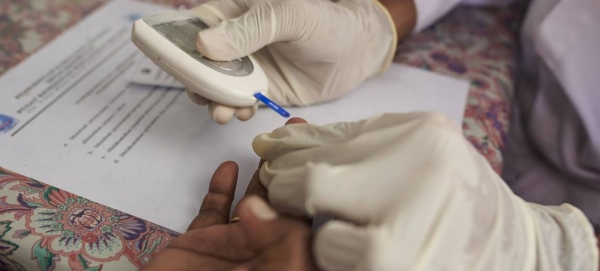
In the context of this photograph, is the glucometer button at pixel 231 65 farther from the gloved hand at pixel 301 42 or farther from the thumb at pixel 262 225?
the thumb at pixel 262 225

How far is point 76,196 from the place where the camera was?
0.43 meters

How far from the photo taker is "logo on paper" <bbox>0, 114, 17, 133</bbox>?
1.59 feet

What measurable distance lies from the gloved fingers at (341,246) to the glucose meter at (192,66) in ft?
0.57

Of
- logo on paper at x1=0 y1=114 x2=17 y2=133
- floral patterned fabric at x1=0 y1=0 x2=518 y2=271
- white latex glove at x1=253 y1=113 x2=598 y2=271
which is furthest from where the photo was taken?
logo on paper at x1=0 y1=114 x2=17 y2=133

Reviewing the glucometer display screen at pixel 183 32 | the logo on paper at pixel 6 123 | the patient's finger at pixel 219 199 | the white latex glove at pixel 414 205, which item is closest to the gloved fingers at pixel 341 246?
the white latex glove at pixel 414 205

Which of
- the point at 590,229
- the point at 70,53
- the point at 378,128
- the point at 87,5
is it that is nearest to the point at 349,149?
the point at 378,128

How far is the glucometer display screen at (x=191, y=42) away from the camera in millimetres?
421

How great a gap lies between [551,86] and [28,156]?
2.19 feet

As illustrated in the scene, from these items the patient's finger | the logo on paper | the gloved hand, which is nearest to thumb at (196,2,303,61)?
the gloved hand

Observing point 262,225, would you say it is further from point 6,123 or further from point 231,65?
point 6,123

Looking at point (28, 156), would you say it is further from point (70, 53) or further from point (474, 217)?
point (474, 217)

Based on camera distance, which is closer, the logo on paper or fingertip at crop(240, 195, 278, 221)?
fingertip at crop(240, 195, 278, 221)

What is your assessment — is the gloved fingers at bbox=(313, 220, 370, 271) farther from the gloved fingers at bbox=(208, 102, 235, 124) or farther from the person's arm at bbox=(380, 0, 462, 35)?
the person's arm at bbox=(380, 0, 462, 35)

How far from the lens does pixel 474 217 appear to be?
29 centimetres
